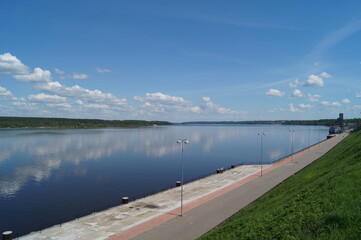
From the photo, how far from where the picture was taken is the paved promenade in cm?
2112

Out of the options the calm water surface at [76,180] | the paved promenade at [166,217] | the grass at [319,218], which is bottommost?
the calm water surface at [76,180]

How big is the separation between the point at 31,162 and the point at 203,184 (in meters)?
43.3

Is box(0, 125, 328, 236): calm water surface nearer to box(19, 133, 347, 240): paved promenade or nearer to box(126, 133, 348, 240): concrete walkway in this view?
box(19, 133, 347, 240): paved promenade

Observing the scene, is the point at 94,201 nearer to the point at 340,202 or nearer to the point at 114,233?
the point at 114,233

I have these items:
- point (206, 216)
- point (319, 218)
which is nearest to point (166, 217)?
point (206, 216)

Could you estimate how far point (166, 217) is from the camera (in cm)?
2483

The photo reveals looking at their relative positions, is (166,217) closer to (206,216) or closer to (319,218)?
(206,216)

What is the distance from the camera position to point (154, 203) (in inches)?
1184

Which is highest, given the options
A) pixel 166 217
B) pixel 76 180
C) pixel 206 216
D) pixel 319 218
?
pixel 319 218

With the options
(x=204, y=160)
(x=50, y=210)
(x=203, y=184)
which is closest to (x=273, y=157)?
(x=204, y=160)

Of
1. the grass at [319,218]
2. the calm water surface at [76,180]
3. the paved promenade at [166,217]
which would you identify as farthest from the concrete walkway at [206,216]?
the calm water surface at [76,180]

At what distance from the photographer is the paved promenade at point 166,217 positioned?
69.3ft

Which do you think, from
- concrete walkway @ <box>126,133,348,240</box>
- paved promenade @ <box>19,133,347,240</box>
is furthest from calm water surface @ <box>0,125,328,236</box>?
concrete walkway @ <box>126,133,348,240</box>

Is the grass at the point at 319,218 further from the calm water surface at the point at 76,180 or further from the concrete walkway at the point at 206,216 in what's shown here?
the calm water surface at the point at 76,180
